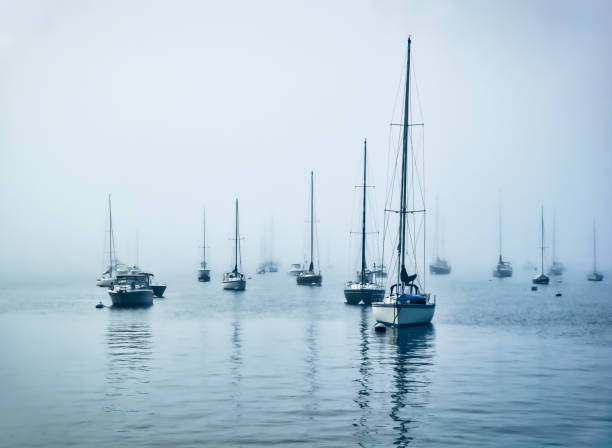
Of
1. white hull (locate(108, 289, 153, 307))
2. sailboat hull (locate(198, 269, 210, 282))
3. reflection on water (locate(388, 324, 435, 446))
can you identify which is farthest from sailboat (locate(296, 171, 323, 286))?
reflection on water (locate(388, 324, 435, 446))

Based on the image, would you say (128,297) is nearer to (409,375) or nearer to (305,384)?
(409,375)

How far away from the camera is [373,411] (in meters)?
30.5

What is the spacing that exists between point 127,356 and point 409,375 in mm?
17980

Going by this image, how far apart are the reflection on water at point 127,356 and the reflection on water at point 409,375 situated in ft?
36.7

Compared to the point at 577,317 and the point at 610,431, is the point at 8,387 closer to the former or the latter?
the point at 610,431

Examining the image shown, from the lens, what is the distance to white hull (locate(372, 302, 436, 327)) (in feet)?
193

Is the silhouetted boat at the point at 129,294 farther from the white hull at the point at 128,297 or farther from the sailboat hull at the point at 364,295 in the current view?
the sailboat hull at the point at 364,295

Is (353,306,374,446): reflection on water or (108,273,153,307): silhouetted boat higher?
(108,273,153,307): silhouetted boat

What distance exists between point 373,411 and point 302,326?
38.4m

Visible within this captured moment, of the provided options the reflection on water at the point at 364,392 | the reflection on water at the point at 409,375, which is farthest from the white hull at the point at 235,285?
the reflection on water at the point at 409,375

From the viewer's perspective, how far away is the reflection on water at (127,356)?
115 ft

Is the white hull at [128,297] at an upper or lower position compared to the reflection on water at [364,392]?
upper

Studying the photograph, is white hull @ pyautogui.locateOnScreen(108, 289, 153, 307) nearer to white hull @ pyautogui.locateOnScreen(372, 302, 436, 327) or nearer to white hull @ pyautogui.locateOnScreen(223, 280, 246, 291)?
white hull @ pyautogui.locateOnScreen(372, 302, 436, 327)

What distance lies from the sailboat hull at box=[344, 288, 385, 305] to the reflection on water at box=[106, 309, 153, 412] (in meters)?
25.7
